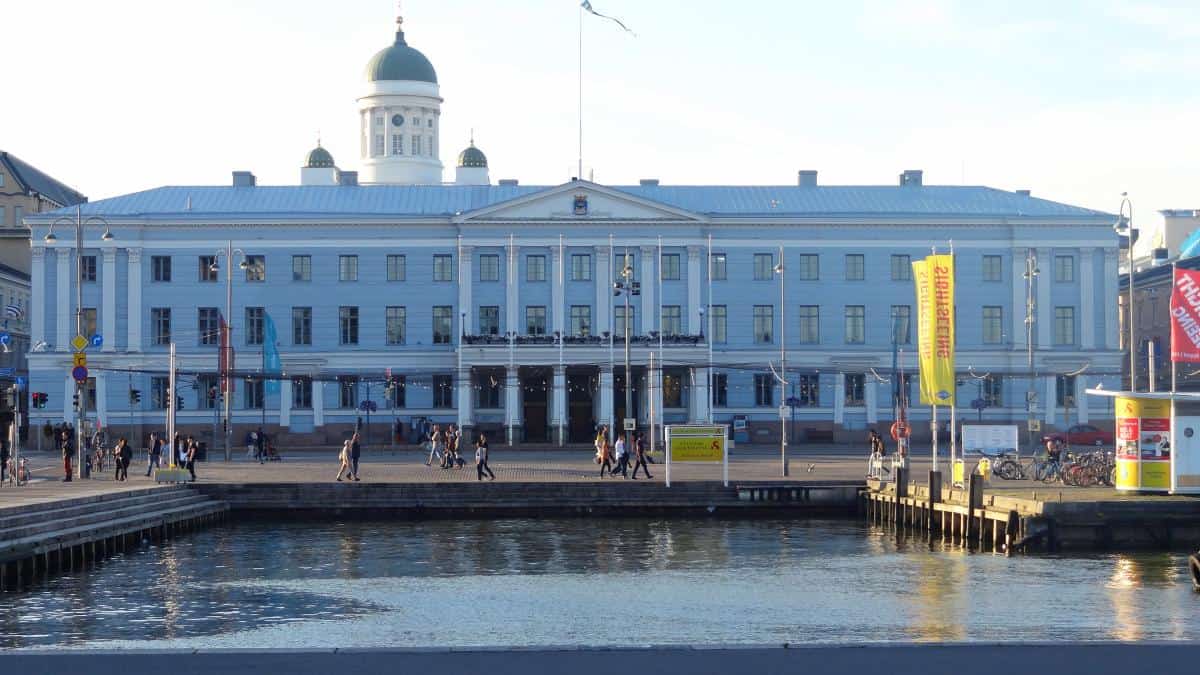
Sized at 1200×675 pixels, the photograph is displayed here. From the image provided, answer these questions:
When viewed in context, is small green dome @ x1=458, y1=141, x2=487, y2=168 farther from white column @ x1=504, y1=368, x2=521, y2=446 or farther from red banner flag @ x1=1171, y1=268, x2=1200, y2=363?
red banner flag @ x1=1171, y1=268, x2=1200, y2=363

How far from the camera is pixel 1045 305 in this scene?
10388 centimetres

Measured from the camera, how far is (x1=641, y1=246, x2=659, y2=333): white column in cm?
10319

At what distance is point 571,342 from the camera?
10012 centimetres

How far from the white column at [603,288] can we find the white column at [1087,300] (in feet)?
93.9

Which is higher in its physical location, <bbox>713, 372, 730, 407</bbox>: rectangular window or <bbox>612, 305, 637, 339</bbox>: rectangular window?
<bbox>612, 305, 637, 339</bbox>: rectangular window

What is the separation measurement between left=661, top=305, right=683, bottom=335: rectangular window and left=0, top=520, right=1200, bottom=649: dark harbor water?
49.3 m

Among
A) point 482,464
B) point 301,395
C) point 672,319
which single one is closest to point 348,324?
point 301,395

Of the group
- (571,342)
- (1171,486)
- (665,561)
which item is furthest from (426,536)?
(571,342)

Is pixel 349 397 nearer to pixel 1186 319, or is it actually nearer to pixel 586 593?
pixel 1186 319

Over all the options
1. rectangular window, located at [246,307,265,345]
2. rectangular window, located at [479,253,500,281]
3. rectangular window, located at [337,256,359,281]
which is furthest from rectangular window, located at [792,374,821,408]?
rectangular window, located at [246,307,265,345]

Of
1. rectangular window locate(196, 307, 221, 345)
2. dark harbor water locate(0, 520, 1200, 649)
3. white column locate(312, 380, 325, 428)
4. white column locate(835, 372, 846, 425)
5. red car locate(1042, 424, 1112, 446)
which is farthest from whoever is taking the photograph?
rectangular window locate(196, 307, 221, 345)

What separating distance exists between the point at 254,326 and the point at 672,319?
82.9ft

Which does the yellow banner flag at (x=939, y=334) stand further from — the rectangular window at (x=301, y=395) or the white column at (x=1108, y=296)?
the rectangular window at (x=301, y=395)

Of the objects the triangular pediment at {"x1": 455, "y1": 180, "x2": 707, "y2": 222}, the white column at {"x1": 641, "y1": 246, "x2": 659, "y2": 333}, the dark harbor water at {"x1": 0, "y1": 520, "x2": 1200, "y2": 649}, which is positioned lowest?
the dark harbor water at {"x1": 0, "y1": 520, "x2": 1200, "y2": 649}
